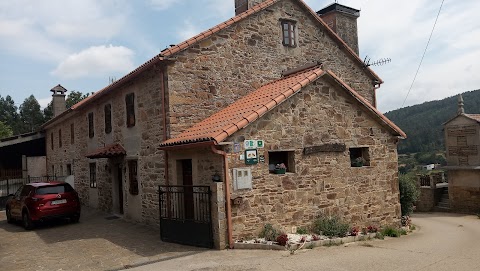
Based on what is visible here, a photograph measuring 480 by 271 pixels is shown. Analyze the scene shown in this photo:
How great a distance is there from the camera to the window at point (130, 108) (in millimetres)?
13195

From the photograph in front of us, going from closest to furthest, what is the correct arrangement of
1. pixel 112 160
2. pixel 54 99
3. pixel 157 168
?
pixel 157 168, pixel 112 160, pixel 54 99

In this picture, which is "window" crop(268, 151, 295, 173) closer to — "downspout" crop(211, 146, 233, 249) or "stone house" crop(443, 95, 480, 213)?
"downspout" crop(211, 146, 233, 249)

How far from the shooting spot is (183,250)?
355 inches

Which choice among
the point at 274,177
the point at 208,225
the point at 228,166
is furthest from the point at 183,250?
the point at 274,177

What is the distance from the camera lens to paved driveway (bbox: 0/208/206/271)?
8423 millimetres

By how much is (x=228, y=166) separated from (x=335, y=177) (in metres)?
3.63

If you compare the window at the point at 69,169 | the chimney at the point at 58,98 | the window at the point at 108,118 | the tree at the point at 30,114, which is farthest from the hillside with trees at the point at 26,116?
the window at the point at 108,118

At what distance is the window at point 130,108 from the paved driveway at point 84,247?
3.49 meters

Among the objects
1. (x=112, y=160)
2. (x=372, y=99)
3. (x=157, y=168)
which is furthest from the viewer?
(x=372, y=99)

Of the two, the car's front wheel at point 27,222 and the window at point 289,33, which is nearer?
the car's front wheel at point 27,222

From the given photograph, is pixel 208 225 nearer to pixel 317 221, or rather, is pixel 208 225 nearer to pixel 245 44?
pixel 317 221

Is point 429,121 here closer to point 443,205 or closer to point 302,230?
point 443,205

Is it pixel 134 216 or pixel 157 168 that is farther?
pixel 134 216

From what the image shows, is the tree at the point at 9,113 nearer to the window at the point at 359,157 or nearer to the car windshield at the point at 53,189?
the car windshield at the point at 53,189
